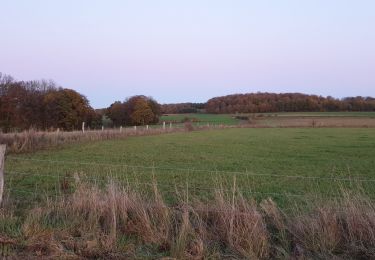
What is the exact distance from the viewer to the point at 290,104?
456 feet

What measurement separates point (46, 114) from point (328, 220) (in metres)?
74.3

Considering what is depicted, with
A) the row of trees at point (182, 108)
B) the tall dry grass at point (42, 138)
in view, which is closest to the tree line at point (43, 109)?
the tall dry grass at point (42, 138)

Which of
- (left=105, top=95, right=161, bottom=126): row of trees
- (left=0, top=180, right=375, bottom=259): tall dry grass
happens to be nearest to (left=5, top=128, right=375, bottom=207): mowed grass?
(left=0, top=180, right=375, bottom=259): tall dry grass

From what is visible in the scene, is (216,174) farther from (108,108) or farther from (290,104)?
(290,104)

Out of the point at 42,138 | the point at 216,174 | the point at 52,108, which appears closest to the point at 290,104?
the point at 52,108

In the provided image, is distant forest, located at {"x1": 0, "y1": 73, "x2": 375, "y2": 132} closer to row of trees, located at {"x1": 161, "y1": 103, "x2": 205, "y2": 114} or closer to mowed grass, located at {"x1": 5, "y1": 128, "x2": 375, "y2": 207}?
row of trees, located at {"x1": 161, "y1": 103, "x2": 205, "y2": 114}

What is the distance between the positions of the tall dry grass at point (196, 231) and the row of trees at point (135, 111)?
8905 cm

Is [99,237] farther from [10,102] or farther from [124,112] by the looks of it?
[124,112]

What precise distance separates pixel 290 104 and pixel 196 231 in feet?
447

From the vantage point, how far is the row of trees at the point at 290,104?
134 meters

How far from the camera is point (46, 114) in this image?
3000 inches

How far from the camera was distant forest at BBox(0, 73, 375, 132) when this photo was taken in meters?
67.6

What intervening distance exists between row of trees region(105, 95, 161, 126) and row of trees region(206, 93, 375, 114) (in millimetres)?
41224

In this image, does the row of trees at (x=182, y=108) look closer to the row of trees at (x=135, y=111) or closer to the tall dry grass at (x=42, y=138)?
the row of trees at (x=135, y=111)
